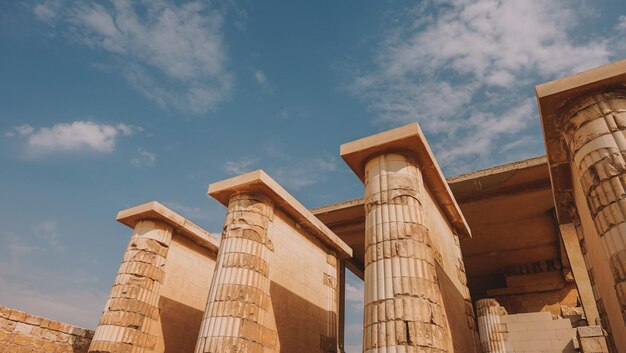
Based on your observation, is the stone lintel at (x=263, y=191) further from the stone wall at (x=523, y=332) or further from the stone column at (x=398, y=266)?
the stone wall at (x=523, y=332)

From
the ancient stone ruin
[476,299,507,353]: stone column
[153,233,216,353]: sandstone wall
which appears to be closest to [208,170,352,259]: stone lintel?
Answer: the ancient stone ruin

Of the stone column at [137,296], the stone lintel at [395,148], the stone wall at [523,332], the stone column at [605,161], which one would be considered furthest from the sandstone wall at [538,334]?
the stone column at [137,296]

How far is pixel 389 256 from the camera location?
6641 millimetres

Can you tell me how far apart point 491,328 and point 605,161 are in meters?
9.31

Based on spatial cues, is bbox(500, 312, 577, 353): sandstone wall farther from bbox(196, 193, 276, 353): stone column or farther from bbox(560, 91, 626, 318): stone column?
bbox(560, 91, 626, 318): stone column

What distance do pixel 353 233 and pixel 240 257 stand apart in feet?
29.0

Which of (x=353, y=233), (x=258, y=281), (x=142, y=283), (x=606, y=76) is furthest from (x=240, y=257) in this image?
(x=353, y=233)

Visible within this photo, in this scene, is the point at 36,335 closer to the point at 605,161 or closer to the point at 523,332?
the point at 605,161

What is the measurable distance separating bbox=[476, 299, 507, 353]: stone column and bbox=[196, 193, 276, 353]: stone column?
299 inches

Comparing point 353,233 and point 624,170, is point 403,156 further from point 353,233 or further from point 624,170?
point 353,233

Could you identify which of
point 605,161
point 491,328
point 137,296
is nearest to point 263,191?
point 137,296

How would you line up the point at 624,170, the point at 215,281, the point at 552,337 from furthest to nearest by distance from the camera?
the point at 552,337 → the point at 215,281 → the point at 624,170

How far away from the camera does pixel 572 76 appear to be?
5.87 m

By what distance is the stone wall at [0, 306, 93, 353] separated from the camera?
8578 mm
